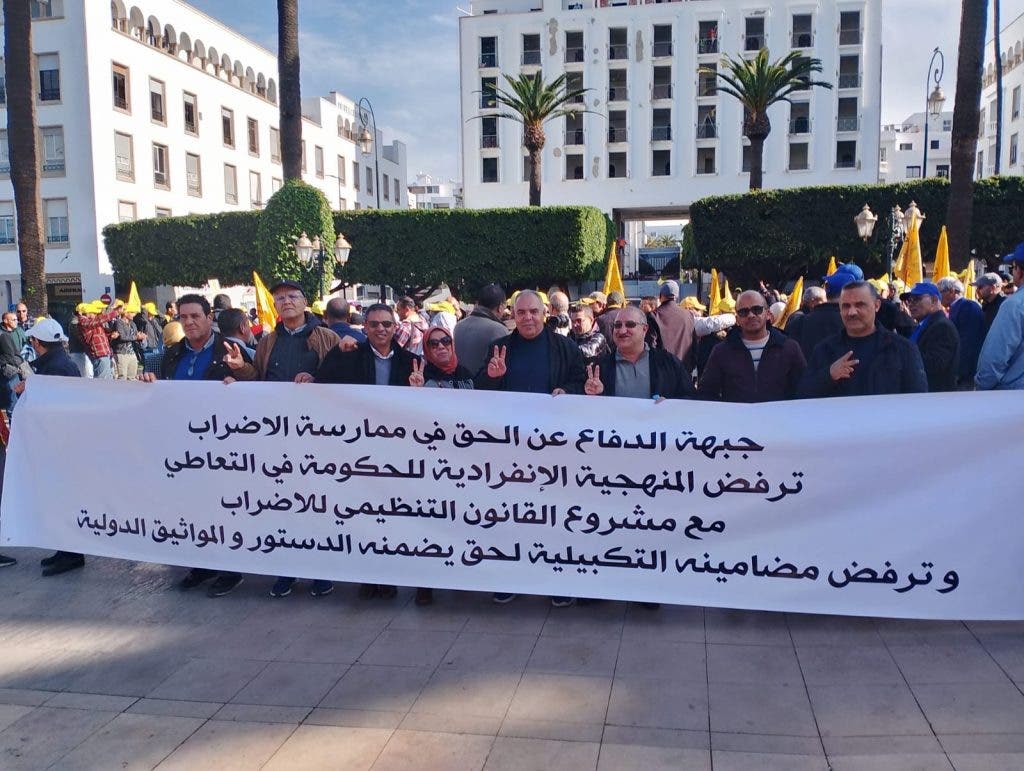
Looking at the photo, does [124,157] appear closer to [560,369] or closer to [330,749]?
[560,369]

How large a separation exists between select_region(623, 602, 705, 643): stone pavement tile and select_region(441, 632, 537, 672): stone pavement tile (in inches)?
20.2

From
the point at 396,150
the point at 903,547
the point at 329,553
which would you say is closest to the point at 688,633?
the point at 903,547

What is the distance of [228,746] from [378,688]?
2.19 feet

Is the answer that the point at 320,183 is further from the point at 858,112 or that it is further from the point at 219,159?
the point at 858,112

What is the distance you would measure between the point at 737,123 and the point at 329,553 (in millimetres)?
52853

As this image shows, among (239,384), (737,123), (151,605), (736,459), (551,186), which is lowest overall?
(151,605)

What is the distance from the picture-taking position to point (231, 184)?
146 feet

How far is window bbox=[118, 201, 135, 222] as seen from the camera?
120 feet

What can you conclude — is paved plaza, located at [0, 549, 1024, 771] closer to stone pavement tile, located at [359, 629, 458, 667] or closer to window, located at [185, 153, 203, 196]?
stone pavement tile, located at [359, 629, 458, 667]

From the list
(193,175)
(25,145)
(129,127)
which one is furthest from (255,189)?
(25,145)

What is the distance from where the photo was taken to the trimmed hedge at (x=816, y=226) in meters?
27.2

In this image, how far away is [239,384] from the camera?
486 centimetres

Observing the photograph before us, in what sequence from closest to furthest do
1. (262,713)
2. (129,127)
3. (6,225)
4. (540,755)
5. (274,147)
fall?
(540,755) < (262,713) < (6,225) < (129,127) < (274,147)

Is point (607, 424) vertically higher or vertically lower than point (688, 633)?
higher
